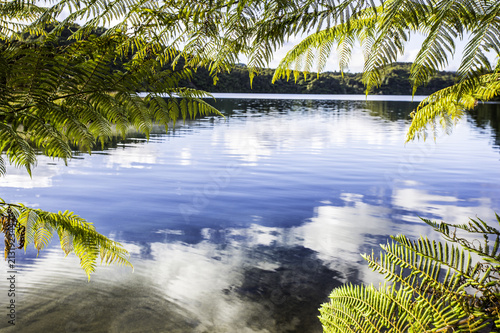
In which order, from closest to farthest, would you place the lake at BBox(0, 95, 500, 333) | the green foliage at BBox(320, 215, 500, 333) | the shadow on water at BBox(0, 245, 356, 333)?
the green foliage at BBox(320, 215, 500, 333) < the shadow on water at BBox(0, 245, 356, 333) < the lake at BBox(0, 95, 500, 333)

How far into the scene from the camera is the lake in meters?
4.43

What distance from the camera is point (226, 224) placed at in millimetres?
7957

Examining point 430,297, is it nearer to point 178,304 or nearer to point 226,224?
point 178,304

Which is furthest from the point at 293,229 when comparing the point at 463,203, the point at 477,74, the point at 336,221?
the point at 477,74

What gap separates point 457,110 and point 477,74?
311 cm

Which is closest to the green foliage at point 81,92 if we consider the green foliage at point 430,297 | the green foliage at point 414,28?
the green foliage at point 414,28

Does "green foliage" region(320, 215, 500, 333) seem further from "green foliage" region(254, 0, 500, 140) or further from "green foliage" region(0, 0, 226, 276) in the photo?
"green foliage" region(0, 0, 226, 276)

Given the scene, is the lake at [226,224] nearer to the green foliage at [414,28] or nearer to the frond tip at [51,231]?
the frond tip at [51,231]

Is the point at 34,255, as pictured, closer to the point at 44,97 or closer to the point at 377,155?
the point at 44,97

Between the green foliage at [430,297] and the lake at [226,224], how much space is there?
124 inches

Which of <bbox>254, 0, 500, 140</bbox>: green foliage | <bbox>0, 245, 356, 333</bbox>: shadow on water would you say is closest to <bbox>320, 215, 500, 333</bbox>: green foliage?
→ <bbox>254, 0, 500, 140</bbox>: green foliage

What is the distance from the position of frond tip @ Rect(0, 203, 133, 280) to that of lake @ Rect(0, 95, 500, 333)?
2.35m

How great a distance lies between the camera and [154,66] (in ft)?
7.38

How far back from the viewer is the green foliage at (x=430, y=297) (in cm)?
103
